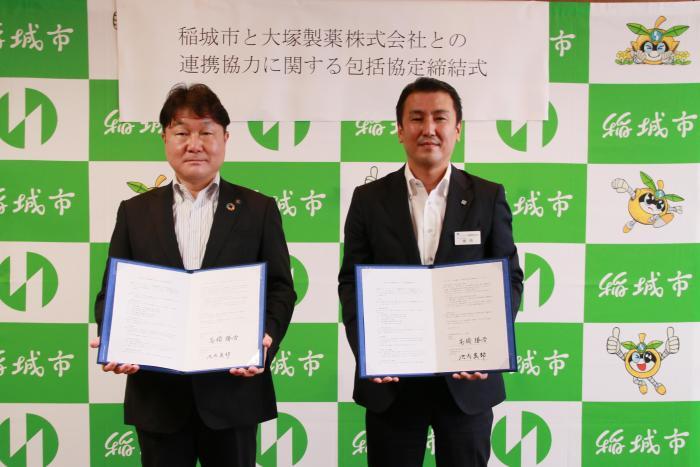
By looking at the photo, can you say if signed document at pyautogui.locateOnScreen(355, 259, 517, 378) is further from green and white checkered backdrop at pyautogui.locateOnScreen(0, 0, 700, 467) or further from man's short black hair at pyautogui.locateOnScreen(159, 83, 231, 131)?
green and white checkered backdrop at pyautogui.locateOnScreen(0, 0, 700, 467)

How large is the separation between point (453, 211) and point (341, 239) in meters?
0.96

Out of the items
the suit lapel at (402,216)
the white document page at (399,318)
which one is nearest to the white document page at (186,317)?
the white document page at (399,318)

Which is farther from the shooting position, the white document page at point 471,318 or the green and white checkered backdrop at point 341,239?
the green and white checkered backdrop at point 341,239

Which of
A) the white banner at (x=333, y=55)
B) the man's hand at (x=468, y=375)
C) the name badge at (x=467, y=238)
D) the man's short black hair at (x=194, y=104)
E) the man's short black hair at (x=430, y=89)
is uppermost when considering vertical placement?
the white banner at (x=333, y=55)

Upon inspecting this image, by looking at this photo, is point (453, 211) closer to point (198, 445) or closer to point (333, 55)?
point (198, 445)

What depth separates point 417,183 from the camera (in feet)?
6.72

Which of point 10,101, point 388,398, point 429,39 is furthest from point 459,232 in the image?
point 10,101

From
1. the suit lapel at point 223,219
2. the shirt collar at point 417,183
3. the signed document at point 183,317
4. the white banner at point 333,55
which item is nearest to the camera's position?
the signed document at point 183,317

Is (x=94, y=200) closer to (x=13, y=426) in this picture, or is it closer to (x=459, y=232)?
(x=13, y=426)

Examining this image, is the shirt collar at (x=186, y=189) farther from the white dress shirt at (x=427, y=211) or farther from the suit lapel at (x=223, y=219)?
the white dress shirt at (x=427, y=211)

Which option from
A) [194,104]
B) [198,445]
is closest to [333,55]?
[194,104]

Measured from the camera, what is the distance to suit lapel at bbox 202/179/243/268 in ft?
6.21

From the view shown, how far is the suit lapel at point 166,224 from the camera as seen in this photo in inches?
74.1

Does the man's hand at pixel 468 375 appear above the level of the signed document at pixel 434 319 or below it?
below
